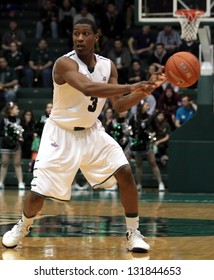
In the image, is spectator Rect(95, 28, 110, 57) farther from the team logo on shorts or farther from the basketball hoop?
the team logo on shorts

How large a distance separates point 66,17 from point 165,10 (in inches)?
295

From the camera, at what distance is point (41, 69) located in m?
23.0

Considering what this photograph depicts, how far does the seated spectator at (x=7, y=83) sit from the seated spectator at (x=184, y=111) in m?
4.55

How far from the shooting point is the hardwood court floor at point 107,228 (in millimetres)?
8617

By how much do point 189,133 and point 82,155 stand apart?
960cm

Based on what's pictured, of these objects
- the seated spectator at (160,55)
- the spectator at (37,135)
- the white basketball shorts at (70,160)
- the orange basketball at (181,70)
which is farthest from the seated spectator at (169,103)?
the orange basketball at (181,70)

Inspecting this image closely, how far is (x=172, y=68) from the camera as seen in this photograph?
8281 mm

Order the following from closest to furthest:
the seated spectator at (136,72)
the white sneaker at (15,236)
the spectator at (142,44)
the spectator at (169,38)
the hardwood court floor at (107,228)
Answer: the hardwood court floor at (107,228), the white sneaker at (15,236), the seated spectator at (136,72), the spectator at (169,38), the spectator at (142,44)

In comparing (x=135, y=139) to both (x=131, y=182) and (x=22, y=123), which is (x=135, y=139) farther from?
(x=131, y=182)

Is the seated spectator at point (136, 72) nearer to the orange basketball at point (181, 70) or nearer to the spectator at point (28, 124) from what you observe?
the spectator at point (28, 124)

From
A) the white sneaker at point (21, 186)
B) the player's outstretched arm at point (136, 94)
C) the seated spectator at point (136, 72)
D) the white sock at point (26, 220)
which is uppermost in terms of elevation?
the player's outstretched arm at point (136, 94)

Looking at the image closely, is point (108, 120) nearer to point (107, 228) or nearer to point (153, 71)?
point (153, 71)

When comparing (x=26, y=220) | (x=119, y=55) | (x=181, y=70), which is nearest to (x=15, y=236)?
(x=26, y=220)
